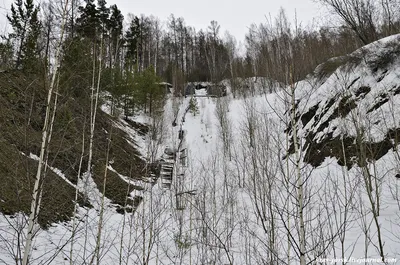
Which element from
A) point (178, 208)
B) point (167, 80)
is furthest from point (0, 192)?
point (167, 80)

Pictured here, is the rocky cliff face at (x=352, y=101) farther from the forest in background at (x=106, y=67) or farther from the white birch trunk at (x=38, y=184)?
the white birch trunk at (x=38, y=184)

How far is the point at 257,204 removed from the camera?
420 inches

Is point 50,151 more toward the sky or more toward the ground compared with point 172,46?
more toward the ground

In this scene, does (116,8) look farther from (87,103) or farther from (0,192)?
(0,192)

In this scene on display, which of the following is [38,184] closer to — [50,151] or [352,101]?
[50,151]

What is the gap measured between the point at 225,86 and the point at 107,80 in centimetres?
1550

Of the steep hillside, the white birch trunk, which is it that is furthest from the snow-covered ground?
the steep hillside

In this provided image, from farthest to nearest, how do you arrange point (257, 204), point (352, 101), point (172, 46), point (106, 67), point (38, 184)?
1. point (172, 46)
2. point (106, 67)
3. point (257, 204)
4. point (352, 101)
5. point (38, 184)

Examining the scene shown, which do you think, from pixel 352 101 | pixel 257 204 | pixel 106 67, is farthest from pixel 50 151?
pixel 106 67

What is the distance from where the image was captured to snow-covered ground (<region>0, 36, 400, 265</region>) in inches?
223

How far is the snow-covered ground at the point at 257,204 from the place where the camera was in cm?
567

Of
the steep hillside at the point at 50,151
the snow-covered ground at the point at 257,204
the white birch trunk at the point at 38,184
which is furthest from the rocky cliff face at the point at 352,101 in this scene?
the steep hillside at the point at 50,151

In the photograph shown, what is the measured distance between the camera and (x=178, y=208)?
36.9 feet

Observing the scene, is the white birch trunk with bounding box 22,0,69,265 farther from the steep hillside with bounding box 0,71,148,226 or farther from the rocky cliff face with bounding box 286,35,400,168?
the rocky cliff face with bounding box 286,35,400,168
